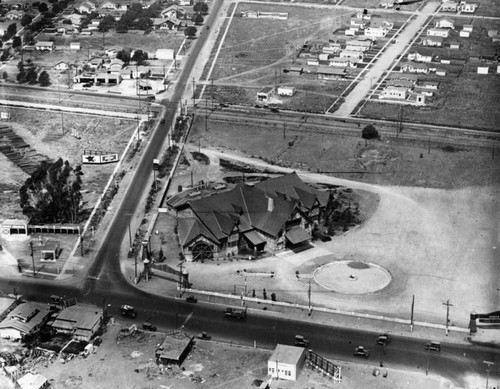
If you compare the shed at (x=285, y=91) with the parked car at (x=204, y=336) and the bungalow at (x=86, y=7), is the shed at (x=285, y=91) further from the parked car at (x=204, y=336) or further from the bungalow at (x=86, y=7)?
the parked car at (x=204, y=336)

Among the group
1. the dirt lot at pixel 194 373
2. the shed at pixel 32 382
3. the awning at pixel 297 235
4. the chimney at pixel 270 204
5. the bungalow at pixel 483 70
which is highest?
the chimney at pixel 270 204

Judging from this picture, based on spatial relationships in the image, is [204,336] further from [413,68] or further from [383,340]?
[413,68]

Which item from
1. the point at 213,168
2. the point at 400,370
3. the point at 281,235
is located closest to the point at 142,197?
the point at 213,168

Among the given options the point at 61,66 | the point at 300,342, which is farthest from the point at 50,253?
the point at 61,66

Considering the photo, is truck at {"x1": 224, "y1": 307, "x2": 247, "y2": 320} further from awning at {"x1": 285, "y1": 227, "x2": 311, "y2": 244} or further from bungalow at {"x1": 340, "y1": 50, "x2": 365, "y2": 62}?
bungalow at {"x1": 340, "y1": 50, "x2": 365, "y2": 62}

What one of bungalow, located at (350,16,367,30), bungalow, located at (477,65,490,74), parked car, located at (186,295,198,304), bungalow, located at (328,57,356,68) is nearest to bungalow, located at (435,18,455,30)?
bungalow, located at (350,16,367,30)

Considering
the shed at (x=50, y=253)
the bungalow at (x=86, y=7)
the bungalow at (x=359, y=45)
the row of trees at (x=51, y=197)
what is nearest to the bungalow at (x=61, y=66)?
the bungalow at (x=86, y=7)

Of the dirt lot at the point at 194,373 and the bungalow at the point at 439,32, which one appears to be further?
the bungalow at the point at 439,32
